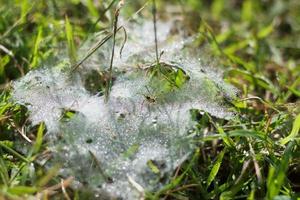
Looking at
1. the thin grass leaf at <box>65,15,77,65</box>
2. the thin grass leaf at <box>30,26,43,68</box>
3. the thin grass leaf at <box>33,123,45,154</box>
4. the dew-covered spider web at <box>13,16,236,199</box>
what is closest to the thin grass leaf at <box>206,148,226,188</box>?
the dew-covered spider web at <box>13,16,236,199</box>

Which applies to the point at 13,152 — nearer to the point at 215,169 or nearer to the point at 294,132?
the point at 215,169

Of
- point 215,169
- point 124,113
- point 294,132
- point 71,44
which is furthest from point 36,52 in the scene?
point 294,132

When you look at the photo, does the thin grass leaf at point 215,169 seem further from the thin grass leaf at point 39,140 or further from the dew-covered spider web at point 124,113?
the thin grass leaf at point 39,140

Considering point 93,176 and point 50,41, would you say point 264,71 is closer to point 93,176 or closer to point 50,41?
point 50,41

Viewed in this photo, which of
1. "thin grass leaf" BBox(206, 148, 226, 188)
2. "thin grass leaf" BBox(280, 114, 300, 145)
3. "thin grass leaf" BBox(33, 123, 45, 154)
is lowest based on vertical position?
"thin grass leaf" BBox(206, 148, 226, 188)

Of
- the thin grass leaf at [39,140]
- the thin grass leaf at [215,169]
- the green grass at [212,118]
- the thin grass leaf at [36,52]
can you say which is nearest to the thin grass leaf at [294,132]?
the green grass at [212,118]

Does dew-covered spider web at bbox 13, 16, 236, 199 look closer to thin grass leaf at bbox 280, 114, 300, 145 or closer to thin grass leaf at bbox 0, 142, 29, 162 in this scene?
thin grass leaf at bbox 0, 142, 29, 162
